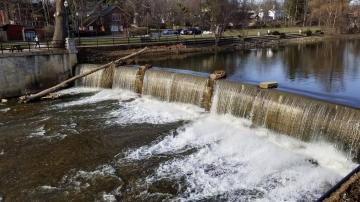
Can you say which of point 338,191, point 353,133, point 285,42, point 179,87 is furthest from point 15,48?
point 285,42

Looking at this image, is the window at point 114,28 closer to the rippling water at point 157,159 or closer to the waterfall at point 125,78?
the waterfall at point 125,78

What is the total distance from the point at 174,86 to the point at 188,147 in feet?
22.0

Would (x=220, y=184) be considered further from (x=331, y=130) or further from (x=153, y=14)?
(x=153, y=14)

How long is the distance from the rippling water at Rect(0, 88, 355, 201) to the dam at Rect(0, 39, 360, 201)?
33mm

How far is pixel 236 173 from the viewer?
36.0ft

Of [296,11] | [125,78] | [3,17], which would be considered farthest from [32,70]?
[296,11]

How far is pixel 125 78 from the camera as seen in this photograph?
2262 centimetres

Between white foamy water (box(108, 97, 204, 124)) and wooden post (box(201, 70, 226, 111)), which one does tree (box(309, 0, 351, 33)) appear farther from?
white foamy water (box(108, 97, 204, 124))

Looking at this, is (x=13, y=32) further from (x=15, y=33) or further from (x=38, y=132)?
(x=38, y=132)

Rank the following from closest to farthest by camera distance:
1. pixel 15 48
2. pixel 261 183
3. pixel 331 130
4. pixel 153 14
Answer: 1. pixel 261 183
2. pixel 331 130
3. pixel 15 48
4. pixel 153 14

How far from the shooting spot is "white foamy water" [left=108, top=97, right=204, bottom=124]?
16.8m

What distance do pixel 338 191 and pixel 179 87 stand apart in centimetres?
1321

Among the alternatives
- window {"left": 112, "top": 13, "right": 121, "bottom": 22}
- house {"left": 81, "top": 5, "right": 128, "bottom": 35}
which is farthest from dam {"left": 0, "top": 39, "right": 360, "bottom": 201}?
window {"left": 112, "top": 13, "right": 121, "bottom": 22}

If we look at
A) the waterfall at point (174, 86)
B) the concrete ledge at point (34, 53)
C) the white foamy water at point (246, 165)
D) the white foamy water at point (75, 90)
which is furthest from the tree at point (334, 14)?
the white foamy water at point (246, 165)
